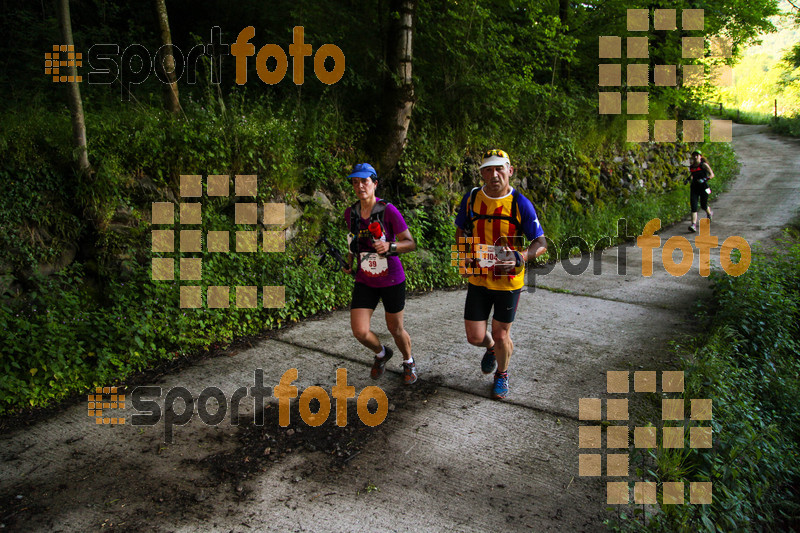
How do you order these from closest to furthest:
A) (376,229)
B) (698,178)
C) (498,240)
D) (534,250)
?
(534,250), (498,240), (376,229), (698,178)

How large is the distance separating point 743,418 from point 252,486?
13.5 ft

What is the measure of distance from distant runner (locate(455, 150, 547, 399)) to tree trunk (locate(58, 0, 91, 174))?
419 centimetres

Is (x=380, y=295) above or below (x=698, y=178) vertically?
below

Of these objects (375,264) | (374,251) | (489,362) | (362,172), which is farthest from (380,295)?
(489,362)

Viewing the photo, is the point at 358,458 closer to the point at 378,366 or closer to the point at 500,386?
the point at 378,366

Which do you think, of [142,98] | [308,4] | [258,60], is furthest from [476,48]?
[142,98]

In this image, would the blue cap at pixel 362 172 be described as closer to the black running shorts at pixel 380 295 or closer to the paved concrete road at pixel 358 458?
the black running shorts at pixel 380 295

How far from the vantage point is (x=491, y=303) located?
175 inches

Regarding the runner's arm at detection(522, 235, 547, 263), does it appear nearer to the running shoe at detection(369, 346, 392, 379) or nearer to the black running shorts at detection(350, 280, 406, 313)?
the black running shorts at detection(350, 280, 406, 313)

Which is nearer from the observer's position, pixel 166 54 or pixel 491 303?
pixel 491 303

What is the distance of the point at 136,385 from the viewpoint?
4.78m

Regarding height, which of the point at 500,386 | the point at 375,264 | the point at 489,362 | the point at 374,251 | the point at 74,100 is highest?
the point at 74,100

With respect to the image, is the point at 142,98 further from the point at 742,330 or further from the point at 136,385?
the point at 742,330

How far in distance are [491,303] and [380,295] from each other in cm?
97
